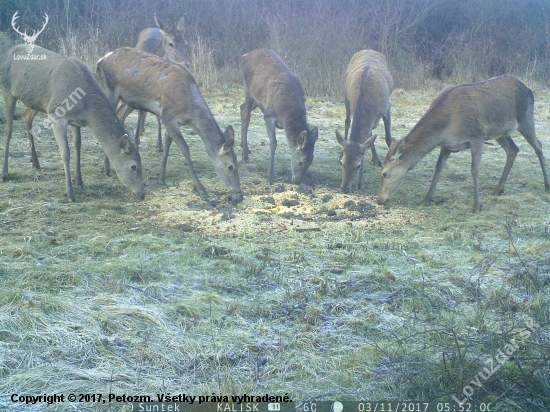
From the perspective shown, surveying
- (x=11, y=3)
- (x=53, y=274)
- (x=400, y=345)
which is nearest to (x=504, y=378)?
(x=400, y=345)

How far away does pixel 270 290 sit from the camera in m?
6.23

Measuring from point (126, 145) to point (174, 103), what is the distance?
1.17 m

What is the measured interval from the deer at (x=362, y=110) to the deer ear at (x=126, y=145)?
116 inches

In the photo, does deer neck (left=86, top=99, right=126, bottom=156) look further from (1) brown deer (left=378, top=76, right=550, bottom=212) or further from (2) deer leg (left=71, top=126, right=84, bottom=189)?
(1) brown deer (left=378, top=76, right=550, bottom=212)

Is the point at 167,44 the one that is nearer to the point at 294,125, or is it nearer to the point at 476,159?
the point at 294,125

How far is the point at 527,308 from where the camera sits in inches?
231

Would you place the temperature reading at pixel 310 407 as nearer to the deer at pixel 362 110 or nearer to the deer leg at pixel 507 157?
the deer at pixel 362 110

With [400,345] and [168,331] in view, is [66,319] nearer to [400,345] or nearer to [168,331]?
[168,331]

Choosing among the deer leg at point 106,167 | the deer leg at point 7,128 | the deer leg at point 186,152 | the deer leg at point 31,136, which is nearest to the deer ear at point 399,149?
the deer leg at point 186,152

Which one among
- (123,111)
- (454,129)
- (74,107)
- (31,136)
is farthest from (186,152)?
(454,129)

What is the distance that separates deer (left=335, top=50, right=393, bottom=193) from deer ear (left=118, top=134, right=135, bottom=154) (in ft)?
9.67

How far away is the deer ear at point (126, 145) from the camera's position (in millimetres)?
9094

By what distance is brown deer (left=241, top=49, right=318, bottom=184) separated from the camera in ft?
34.5

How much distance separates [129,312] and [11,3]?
20.2m
